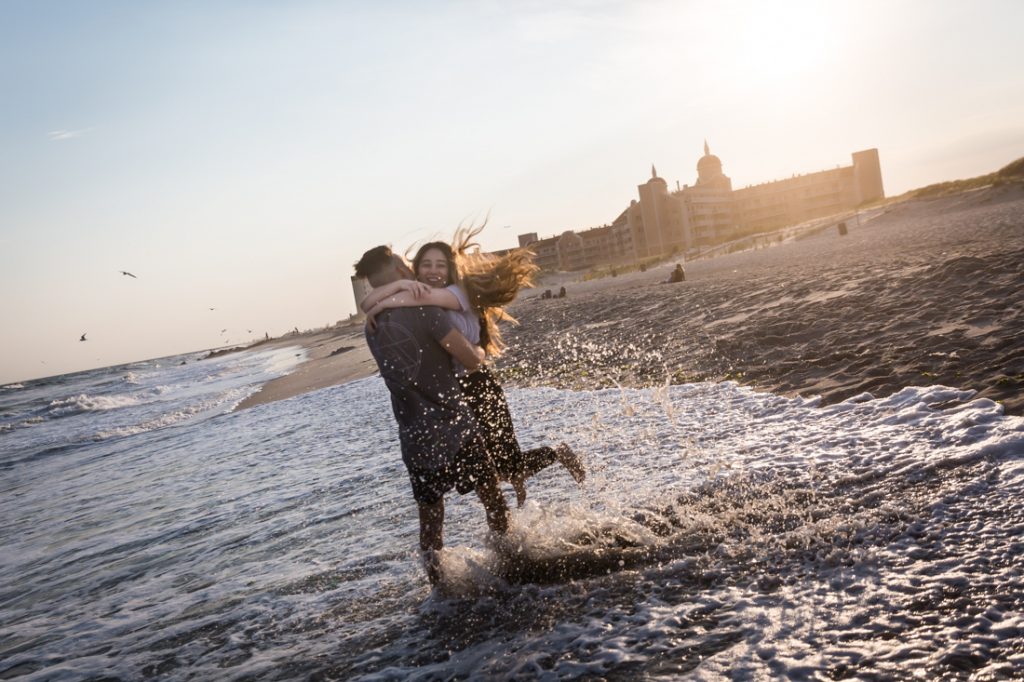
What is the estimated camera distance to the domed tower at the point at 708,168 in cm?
12401

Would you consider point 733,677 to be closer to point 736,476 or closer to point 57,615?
point 736,476

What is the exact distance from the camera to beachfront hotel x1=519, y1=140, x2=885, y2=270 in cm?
10606

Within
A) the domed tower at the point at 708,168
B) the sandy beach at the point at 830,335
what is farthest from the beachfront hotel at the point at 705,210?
the sandy beach at the point at 830,335

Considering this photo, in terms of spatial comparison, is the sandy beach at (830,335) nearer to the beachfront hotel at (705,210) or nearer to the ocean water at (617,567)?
the ocean water at (617,567)

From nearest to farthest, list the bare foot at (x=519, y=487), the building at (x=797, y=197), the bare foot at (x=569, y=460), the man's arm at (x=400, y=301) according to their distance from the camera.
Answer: the man's arm at (x=400, y=301)
the bare foot at (x=519, y=487)
the bare foot at (x=569, y=460)
the building at (x=797, y=197)

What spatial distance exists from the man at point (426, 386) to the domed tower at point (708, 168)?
126m

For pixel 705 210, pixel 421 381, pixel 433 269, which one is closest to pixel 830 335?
pixel 433 269

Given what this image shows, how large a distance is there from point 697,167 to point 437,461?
132 meters

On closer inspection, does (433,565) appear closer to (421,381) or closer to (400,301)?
(421,381)

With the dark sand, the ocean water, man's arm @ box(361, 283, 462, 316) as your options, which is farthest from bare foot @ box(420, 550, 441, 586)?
the dark sand

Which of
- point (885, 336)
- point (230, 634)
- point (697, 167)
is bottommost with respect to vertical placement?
point (230, 634)

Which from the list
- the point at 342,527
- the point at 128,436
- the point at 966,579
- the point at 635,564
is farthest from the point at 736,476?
the point at 128,436

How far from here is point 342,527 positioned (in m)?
6.36

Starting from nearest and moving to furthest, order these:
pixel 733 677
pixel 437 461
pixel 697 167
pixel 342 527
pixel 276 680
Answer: pixel 733 677 < pixel 276 680 < pixel 437 461 < pixel 342 527 < pixel 697 167
